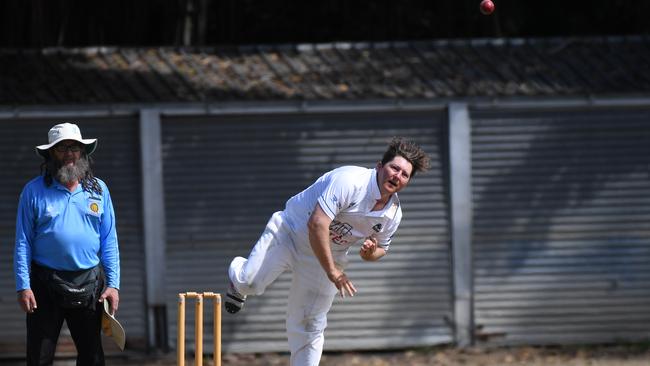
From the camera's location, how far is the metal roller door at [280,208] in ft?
32.0

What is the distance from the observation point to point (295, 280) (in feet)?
23.2

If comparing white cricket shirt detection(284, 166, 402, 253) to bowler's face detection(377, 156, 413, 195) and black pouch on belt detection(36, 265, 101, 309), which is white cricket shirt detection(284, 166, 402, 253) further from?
black pouch on belt detection(36, 265, 101, 309)

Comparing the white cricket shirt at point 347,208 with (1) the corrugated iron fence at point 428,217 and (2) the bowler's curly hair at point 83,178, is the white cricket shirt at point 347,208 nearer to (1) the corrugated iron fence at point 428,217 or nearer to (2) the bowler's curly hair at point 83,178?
(2) the bowler's curly hair at point 83,178

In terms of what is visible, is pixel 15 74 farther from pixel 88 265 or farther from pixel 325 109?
pixel 88 265

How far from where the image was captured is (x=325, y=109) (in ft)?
31.6

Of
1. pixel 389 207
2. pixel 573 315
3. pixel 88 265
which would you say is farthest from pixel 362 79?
pixel 88 265

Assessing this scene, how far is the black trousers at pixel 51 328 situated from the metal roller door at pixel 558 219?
4318mm

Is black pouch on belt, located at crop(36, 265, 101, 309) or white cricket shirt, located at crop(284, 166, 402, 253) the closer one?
black pouch on belt, located at crop(36, 265, 101, 309)

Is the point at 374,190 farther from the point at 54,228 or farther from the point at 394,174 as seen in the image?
the point at 54,228

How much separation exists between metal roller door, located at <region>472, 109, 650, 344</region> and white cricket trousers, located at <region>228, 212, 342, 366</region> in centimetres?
312

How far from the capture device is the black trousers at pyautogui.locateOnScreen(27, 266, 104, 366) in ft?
20.6

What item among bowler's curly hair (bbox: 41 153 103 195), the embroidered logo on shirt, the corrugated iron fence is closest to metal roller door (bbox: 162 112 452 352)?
the corrugated iron fence

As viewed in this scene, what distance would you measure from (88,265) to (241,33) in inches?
249

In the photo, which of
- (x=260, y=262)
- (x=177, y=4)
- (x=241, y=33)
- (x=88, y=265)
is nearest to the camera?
(x=88, y=265)
